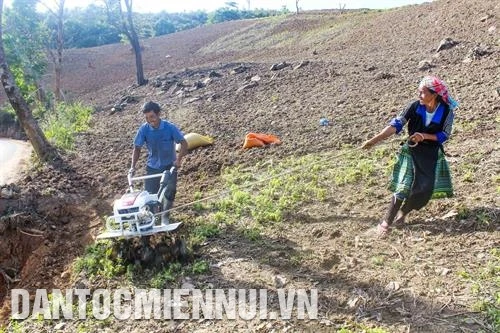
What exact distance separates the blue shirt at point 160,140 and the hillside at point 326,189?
88 centimetres

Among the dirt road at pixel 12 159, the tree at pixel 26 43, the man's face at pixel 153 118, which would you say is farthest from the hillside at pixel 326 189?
the tree at pixel 26 43

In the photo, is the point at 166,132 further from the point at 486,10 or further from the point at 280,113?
the point at 486,10

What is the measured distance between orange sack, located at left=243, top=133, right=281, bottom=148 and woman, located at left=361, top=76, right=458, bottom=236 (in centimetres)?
397

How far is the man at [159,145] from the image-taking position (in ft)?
16.8

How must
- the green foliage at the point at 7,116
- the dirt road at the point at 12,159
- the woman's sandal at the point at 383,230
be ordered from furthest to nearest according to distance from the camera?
1. the green foliage at the point at 7,116
2. the dirt road at the point at 12,159
3. the woman's sandal at the point at 383,230

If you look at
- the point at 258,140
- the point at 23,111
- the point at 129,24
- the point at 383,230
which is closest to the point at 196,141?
the point at 258,140

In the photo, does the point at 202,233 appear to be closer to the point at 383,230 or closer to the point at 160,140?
the point at 160,140

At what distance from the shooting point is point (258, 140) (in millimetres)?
8320

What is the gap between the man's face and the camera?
4.97 meters

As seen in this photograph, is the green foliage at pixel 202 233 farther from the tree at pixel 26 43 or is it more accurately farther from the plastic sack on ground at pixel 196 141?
the tree at pixel 26 43

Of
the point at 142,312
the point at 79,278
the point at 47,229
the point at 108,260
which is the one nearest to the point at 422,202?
the point at 142,312

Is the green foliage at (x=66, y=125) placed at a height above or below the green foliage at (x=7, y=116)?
below

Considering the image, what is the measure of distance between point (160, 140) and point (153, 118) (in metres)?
0.27

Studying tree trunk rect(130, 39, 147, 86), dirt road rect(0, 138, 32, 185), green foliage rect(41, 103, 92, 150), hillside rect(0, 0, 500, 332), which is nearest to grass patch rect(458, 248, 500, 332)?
hillside rect(0, 0, 500, 332)
